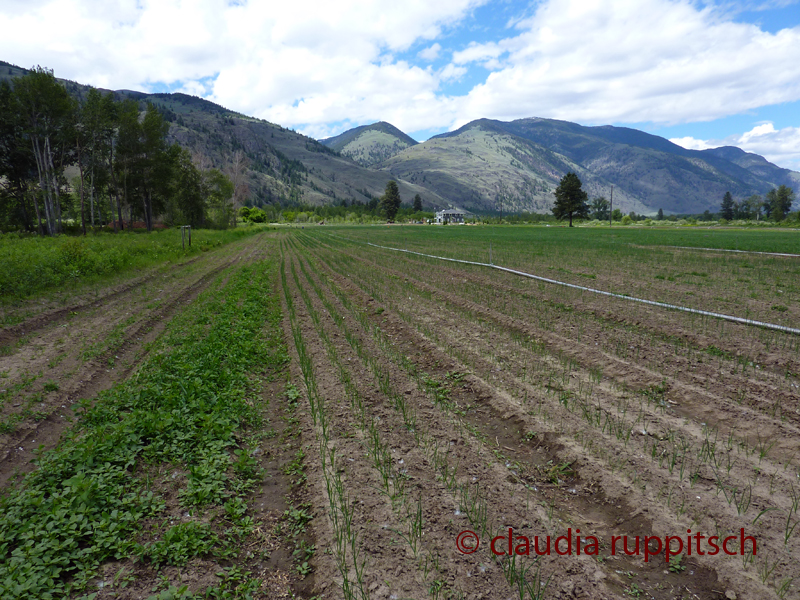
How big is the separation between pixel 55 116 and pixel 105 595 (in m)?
52.4

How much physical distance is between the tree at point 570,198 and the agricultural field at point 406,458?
9178 cm

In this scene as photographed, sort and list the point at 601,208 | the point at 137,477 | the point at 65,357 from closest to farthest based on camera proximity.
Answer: the point at 137,477, the point at 65,357, the point at 601,208

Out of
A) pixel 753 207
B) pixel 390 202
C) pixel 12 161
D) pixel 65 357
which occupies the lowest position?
pixel 65 357

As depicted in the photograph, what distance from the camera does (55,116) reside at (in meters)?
39.3

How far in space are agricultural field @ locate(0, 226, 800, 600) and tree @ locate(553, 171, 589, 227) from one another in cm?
9178

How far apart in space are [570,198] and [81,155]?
300ft

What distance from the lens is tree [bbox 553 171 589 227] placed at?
92506 millimetres

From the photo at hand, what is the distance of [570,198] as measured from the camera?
9456 cm

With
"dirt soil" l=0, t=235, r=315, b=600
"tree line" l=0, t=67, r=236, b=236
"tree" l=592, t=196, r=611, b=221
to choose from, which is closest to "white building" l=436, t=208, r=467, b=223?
"tree" l=592, t=196, r=611, b=221

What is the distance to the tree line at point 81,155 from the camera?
1507 inches

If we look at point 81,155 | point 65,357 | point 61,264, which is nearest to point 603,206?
point 81,155

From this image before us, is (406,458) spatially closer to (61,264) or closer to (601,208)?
(61,264)

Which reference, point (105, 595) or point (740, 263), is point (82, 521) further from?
point (740, 263)

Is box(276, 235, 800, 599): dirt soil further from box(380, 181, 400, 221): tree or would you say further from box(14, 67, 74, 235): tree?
box(380, 181, 400, 221): tree
